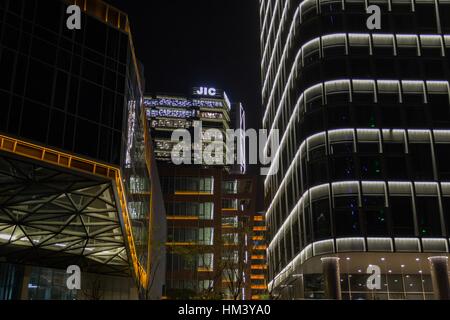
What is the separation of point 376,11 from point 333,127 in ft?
49.8

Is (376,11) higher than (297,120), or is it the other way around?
(376,11)

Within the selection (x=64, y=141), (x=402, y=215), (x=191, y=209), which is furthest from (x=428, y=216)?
(x=191, y=209)

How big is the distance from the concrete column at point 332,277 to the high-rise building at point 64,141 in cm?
1822

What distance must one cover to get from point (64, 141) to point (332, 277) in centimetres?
2961

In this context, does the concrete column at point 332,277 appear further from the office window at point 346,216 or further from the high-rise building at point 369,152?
the office window at point 346,216

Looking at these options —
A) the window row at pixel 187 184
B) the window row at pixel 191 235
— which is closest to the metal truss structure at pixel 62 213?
the window row at pixel 191 235

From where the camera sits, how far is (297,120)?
202ft

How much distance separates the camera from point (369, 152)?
53438mm

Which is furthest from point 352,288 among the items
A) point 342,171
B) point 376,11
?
point 376,11

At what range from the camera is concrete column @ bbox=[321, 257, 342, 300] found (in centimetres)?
5159

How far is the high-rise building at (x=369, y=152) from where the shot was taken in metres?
50.9

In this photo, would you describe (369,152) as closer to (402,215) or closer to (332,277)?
(402,215)

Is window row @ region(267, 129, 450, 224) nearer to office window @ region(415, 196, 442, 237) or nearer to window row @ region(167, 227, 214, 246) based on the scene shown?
office window @ region(415, 196, 442, 237)

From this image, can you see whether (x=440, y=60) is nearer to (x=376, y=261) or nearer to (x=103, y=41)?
(x=376, y=261)
